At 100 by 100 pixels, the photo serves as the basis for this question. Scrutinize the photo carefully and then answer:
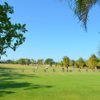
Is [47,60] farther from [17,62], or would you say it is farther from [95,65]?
[95,65]

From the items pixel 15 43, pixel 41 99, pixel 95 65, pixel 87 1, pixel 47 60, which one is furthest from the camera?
pixel 47 60

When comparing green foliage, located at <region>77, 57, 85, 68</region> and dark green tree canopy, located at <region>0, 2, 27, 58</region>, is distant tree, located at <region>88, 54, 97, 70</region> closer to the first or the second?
green foliage, located at <region>77, 57, 85, 68</region>

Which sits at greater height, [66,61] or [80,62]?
[66,61]

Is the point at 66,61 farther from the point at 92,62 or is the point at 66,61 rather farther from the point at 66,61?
the point at 92,62

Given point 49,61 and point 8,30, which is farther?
point 49,61

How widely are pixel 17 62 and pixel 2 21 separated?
518 ft

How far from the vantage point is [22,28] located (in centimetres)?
1697

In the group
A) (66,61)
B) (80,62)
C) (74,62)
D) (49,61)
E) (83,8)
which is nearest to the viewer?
(83,8)

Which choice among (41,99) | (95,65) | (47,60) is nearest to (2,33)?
(41,99)

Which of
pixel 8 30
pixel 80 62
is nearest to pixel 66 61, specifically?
pixel 80 62

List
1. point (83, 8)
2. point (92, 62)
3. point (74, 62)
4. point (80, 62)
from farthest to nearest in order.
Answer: point (74, 62) → point (80, 62) → point (92, 62) → point (83, 8)

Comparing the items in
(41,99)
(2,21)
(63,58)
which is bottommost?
(41,99)

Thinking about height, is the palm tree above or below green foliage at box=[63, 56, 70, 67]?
below

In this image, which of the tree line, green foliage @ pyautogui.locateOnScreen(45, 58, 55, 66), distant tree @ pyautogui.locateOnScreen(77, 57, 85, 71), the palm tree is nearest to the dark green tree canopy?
the palm tree
